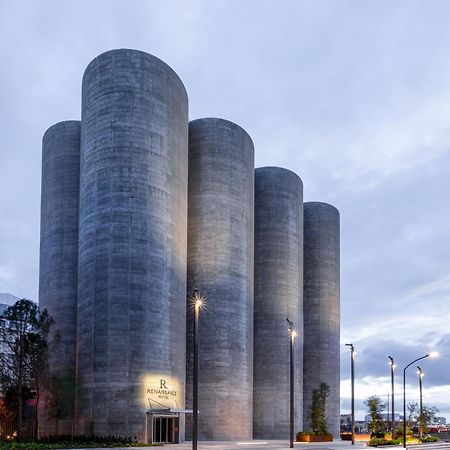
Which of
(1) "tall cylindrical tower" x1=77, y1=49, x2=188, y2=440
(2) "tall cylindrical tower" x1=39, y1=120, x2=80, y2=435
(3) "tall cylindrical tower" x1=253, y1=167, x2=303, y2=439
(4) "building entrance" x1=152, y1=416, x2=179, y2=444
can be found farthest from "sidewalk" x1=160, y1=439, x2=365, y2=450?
(3) "tall cylindrical tower" x1=253, y1=167, x2=303, y2=439

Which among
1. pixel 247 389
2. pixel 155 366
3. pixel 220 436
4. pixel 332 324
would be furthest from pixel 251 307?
pixel 332 324

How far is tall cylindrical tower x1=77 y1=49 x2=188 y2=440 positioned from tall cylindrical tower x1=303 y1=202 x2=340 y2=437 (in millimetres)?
41534

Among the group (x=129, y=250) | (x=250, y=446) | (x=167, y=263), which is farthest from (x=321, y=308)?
(x=129, y=250)

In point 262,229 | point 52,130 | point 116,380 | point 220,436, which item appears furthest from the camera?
point 262,229

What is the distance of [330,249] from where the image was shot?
10994 centimetres

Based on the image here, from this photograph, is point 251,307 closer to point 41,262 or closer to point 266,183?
point 266,183

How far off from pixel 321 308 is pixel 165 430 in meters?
49.1

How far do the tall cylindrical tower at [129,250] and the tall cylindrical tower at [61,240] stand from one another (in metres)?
10.1

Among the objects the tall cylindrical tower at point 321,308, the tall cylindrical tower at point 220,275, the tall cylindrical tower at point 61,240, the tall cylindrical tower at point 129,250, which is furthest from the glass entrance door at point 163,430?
the tall cylindrical tower at point 321,308

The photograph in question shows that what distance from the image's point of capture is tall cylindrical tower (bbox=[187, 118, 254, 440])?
7581 cm

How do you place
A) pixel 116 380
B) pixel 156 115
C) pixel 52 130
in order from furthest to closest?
pixel 52 130, pixel 156 115, pixel 116 380

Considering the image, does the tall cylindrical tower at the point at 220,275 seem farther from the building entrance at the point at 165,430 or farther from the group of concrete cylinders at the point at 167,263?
the building entrance at the point at 165,430

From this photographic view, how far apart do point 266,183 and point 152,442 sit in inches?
1627

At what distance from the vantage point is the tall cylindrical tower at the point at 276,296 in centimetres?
8725
